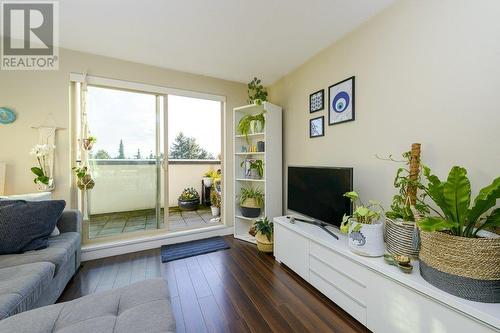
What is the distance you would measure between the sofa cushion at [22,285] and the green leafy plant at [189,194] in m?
3.07

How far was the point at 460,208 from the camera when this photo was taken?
3.32 ft

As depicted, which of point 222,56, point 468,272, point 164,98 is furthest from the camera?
point 164,98

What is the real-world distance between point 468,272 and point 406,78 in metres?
1.33

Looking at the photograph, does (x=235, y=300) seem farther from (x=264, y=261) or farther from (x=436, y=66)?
(x=436, y=66)

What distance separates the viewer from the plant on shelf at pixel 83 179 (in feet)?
7.41

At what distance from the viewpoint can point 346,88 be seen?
6.59ft

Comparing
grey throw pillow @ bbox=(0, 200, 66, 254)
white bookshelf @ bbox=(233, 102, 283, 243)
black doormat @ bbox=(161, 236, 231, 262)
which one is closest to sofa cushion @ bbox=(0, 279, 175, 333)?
grey throw pillow @ bbox=(0, 200, 66, 254)

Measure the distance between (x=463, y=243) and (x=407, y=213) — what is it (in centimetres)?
40

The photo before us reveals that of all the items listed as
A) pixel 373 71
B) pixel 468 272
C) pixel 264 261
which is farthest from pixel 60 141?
pixel 468 272

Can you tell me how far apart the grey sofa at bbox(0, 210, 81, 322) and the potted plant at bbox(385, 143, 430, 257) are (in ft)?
7.18

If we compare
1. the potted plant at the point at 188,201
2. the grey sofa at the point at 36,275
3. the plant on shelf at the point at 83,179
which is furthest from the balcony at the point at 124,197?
the potted plant at the point at 188,201

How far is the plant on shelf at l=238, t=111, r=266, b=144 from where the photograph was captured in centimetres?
283

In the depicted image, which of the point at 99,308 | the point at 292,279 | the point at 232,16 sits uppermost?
the point at 232,16

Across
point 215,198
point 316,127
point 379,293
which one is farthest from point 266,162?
point 215,198
